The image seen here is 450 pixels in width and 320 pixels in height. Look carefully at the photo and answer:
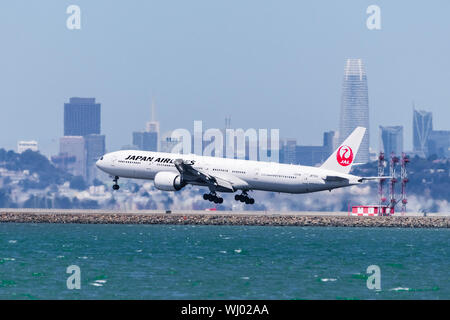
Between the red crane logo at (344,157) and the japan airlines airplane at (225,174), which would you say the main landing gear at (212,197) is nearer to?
the japan airlines airplane at (225,174)

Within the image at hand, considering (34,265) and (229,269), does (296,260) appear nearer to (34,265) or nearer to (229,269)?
(229,269)

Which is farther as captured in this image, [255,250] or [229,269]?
[255,250]

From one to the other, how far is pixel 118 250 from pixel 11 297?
45796 mm

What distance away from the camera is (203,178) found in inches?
5787

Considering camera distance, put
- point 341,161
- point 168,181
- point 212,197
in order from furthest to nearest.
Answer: point 341,161
point 212,197
point 168,181

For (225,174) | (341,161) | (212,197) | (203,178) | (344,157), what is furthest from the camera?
(344,157)

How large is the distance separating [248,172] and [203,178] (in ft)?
18.3

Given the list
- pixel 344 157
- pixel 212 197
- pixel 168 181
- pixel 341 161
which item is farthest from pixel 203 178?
pixel 344 157

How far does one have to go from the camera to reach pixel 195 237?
168m

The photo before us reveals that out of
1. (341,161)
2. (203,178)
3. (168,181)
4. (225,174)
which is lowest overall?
(168,181)

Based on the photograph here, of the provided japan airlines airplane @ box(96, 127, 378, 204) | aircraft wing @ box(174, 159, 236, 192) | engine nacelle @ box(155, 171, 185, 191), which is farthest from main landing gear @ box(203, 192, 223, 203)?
engine nacelle @ box(155, 171, 185, 191)

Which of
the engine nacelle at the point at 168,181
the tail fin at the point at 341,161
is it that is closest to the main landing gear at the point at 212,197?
the engine nacelle at the point at 168,181

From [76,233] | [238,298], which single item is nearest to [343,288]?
[238,298]

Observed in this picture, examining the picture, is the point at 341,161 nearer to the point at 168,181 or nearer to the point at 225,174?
the point at 225,174
